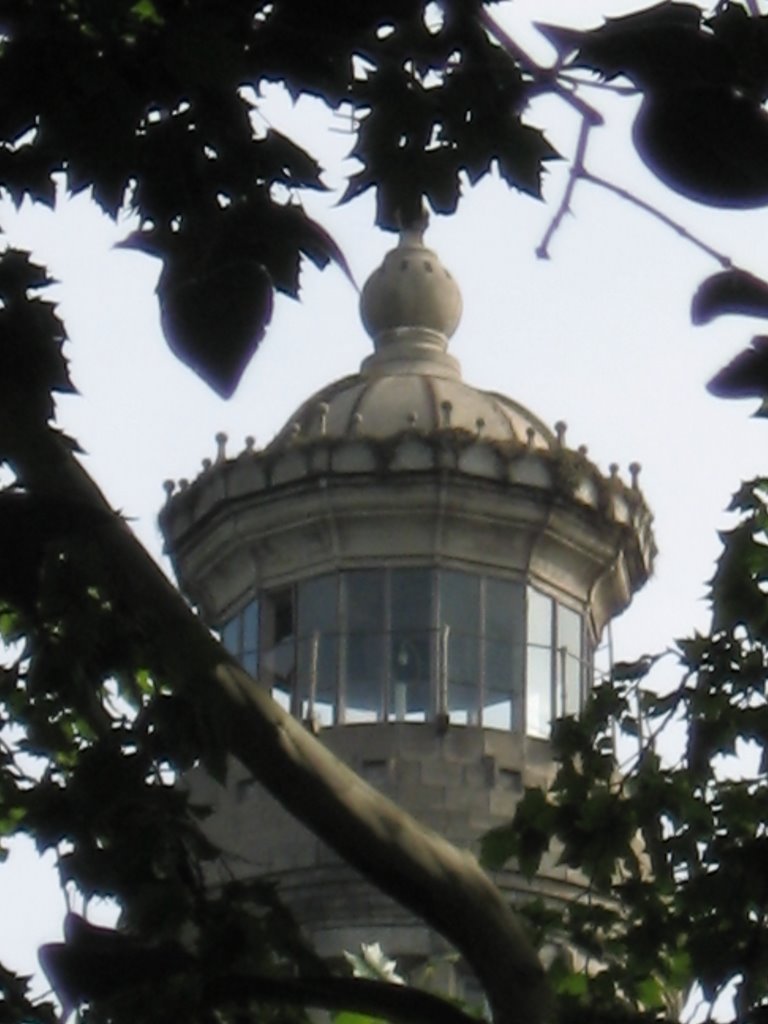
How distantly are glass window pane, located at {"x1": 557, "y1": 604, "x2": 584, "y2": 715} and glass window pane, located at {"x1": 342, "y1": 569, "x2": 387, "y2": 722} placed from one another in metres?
1.13

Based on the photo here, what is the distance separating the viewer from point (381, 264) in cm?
2131

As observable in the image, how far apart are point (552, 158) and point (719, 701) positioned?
18.1 feet

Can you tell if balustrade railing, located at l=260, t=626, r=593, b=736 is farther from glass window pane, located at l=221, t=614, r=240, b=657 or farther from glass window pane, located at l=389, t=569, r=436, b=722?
glass window pane, located at l=221, t=614, r=240, b=657

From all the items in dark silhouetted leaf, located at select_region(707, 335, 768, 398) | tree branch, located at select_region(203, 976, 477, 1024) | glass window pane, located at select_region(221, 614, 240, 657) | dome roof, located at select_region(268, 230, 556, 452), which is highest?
dome roof, located at select_region(268, 230, 556, 452)

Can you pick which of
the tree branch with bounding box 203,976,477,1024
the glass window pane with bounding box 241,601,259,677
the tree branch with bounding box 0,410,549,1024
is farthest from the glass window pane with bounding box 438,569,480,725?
the tree branch with bounding box 203,976,477,1024

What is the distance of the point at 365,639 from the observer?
68.7 feet

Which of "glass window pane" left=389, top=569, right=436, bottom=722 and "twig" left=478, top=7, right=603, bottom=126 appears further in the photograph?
"glass window pane" left=389, top=569, right=436, bottom=722

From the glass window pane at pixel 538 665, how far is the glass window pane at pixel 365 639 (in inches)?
36.4

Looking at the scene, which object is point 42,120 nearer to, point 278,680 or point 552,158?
point 552,158

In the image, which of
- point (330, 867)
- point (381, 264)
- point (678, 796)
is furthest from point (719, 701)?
point (381, 264)

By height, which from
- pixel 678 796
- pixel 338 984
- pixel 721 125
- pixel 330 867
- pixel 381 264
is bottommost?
pixel 338 984

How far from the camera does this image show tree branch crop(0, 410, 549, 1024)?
393 cm

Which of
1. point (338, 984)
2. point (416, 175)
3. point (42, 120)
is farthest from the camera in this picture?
point (416, 175)

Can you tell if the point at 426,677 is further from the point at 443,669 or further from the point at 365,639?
the point at 365,639
